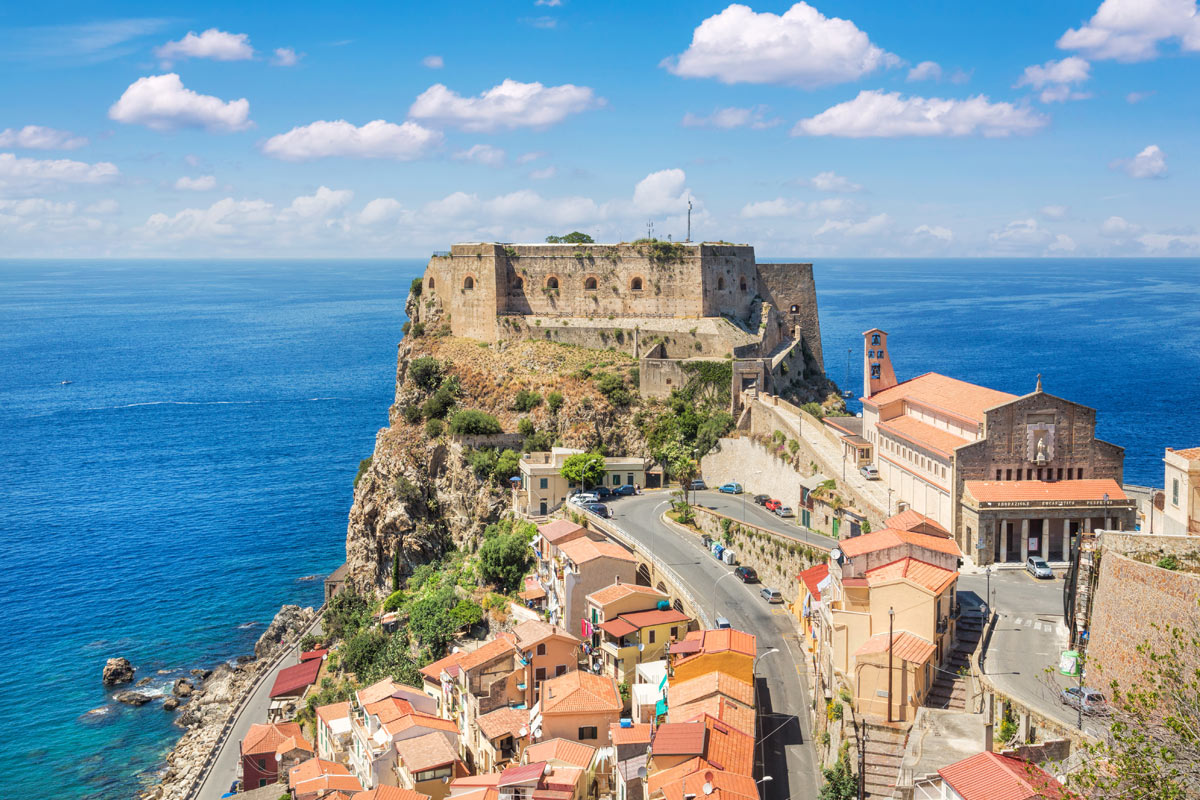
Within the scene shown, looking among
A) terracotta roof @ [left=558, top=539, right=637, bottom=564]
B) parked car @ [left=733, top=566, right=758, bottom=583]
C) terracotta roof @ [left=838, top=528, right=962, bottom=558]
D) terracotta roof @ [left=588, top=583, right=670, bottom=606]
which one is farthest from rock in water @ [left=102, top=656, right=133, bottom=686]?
terracotta roof @ [left=838, top=528, right=962, bottom=558]

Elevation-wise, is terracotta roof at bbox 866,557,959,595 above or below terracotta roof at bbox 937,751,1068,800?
above

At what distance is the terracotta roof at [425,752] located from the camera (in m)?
36.4

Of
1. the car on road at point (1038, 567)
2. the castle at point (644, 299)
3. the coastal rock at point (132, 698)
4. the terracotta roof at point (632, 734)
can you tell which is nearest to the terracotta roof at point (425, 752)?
the terracotta roof at point (632, 734)

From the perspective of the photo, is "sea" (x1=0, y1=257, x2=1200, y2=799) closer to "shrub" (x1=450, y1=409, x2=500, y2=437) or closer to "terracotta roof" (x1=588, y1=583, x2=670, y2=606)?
"shrub" (x1=450, y1=409, x2=500, y2=437)

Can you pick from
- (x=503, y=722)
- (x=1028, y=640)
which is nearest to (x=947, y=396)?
(x=1028, y=640)

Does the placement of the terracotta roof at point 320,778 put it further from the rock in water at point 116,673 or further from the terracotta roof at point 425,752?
the rock in water at point 116,673

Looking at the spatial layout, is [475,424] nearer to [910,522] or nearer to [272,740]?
[272,740]

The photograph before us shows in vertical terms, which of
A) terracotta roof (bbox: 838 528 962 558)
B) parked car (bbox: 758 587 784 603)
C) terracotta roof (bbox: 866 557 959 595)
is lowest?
parked car (bbox: 758 587 784 603)

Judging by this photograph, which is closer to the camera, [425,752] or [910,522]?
[910,522]

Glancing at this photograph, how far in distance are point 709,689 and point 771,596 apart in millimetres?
9065

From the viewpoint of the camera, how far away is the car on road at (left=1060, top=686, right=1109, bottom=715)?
77.0ft

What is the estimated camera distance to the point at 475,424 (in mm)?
58750

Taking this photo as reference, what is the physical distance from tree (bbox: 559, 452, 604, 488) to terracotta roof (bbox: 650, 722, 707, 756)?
79.5 ft

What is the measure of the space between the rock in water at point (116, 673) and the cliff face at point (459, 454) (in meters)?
13.1
